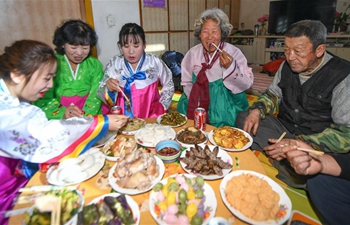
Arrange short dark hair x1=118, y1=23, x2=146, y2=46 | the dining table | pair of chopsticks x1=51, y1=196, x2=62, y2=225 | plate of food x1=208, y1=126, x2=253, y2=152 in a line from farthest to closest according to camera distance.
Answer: short dark hair x1=118, y1=23, x2=146, y2=46 → plate of food x1=208, y1=126, x2=253, y2=152 → the dining table → pair of chopsticks x1=51, y1=196, x2=62, y2=225

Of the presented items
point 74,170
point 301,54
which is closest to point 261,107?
point 301,54

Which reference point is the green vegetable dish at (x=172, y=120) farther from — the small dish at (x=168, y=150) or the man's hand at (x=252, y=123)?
the man's hand at (x=252, y=123)

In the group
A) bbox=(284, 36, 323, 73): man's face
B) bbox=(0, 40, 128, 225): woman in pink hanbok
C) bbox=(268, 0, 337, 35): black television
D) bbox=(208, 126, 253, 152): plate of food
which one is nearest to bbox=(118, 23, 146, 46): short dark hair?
bbox=(0, 40, 128, 225): woman in pink hanbok

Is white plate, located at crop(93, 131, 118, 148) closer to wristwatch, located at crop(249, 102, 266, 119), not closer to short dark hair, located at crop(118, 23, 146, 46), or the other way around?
short dark hair, located at crop(118, 23, 146, 46)

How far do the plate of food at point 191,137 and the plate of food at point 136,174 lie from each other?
1.00 ft

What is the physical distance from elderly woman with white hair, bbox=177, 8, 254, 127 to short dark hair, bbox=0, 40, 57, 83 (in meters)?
1.59

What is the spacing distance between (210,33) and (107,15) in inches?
111

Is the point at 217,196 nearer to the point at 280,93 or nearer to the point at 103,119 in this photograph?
the point at 103,119

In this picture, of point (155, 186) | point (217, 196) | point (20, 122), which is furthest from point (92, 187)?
point (217, 196)

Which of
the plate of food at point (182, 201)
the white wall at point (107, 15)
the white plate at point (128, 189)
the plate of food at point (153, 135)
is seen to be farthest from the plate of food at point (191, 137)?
the white wall at point (107, 15)

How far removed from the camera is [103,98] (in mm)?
2410

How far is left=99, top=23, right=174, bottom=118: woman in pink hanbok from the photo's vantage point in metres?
2.27

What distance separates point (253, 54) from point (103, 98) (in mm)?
5943

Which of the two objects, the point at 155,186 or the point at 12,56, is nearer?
the point at 155,186
